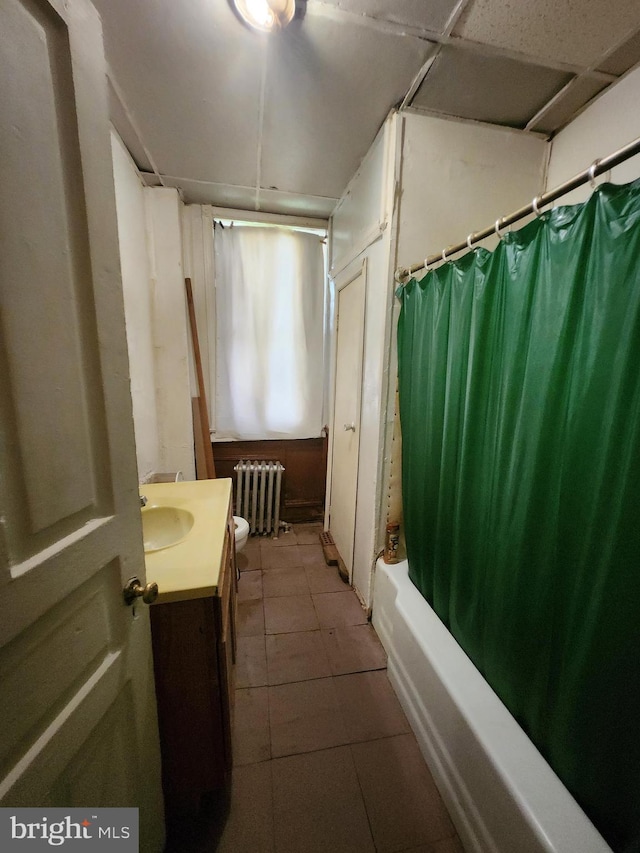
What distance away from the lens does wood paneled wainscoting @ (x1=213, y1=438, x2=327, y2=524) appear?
2471 millimetres

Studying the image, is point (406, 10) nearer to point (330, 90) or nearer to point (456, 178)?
point (330, 90)

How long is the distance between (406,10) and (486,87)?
0.46 meters

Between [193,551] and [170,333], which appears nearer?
[193,551]

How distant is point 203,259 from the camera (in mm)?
2150

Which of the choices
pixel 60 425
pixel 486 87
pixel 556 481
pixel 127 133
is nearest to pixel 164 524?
pixel 60 425

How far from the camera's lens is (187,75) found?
1132mm

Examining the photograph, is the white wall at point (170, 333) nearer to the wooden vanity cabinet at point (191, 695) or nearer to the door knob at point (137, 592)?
the wooden vanity cabinet at point (191, 695)

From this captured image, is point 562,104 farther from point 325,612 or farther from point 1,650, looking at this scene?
point 325,612

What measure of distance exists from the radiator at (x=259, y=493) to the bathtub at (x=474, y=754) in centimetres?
133

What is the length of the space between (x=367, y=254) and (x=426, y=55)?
67cm

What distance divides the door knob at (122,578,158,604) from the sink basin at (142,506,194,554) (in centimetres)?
59

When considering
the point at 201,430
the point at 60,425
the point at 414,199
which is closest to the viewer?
the point at 60,425

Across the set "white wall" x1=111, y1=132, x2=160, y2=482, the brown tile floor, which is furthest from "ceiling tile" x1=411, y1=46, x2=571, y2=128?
the brown tile floor

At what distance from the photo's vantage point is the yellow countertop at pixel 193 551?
0.80 m
